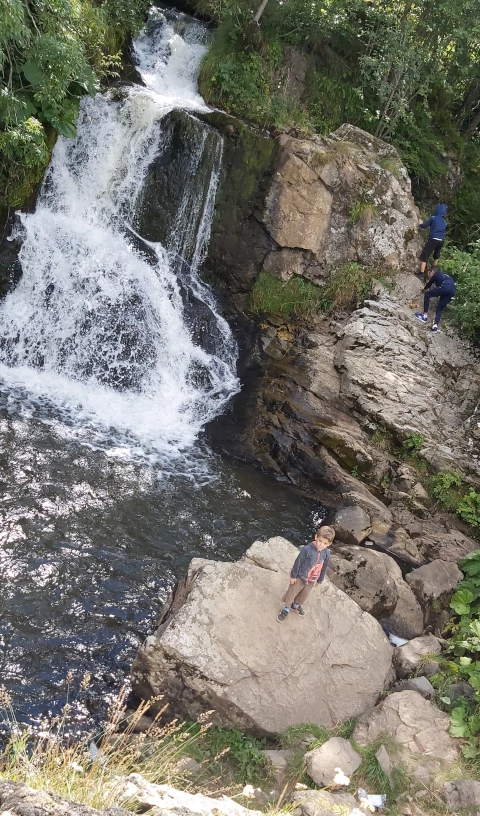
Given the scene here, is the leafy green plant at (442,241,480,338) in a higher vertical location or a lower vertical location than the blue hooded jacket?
lower

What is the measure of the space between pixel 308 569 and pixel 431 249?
8.74 meters

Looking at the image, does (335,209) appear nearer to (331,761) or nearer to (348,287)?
(348,287)

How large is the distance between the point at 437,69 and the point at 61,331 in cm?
1134

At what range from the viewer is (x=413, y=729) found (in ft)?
16.4

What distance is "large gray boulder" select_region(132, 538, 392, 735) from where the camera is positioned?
17.3ft

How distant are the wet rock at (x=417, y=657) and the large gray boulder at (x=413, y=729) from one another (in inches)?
23.3

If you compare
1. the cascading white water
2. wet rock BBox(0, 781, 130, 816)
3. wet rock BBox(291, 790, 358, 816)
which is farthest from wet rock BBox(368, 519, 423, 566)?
wet rock BBox(0, 781, 130, 816)

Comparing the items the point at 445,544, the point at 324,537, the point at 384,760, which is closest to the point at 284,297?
the point at 445,544

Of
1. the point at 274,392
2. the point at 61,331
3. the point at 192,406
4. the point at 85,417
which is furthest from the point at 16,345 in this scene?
the point at 274,392

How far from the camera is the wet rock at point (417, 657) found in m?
5.92

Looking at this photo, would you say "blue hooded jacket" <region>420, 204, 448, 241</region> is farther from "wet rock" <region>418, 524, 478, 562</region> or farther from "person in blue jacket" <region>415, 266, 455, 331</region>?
"wet rock" <region>418, 524, 478, 562</region>

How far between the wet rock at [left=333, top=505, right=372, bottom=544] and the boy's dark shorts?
6.14 metres

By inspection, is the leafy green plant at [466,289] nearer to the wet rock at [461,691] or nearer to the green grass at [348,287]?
the green grass at [348,287]

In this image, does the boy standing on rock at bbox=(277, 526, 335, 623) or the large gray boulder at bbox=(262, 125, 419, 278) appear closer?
the boy standing on rock at bbox=(277, 526, 335, 623)
